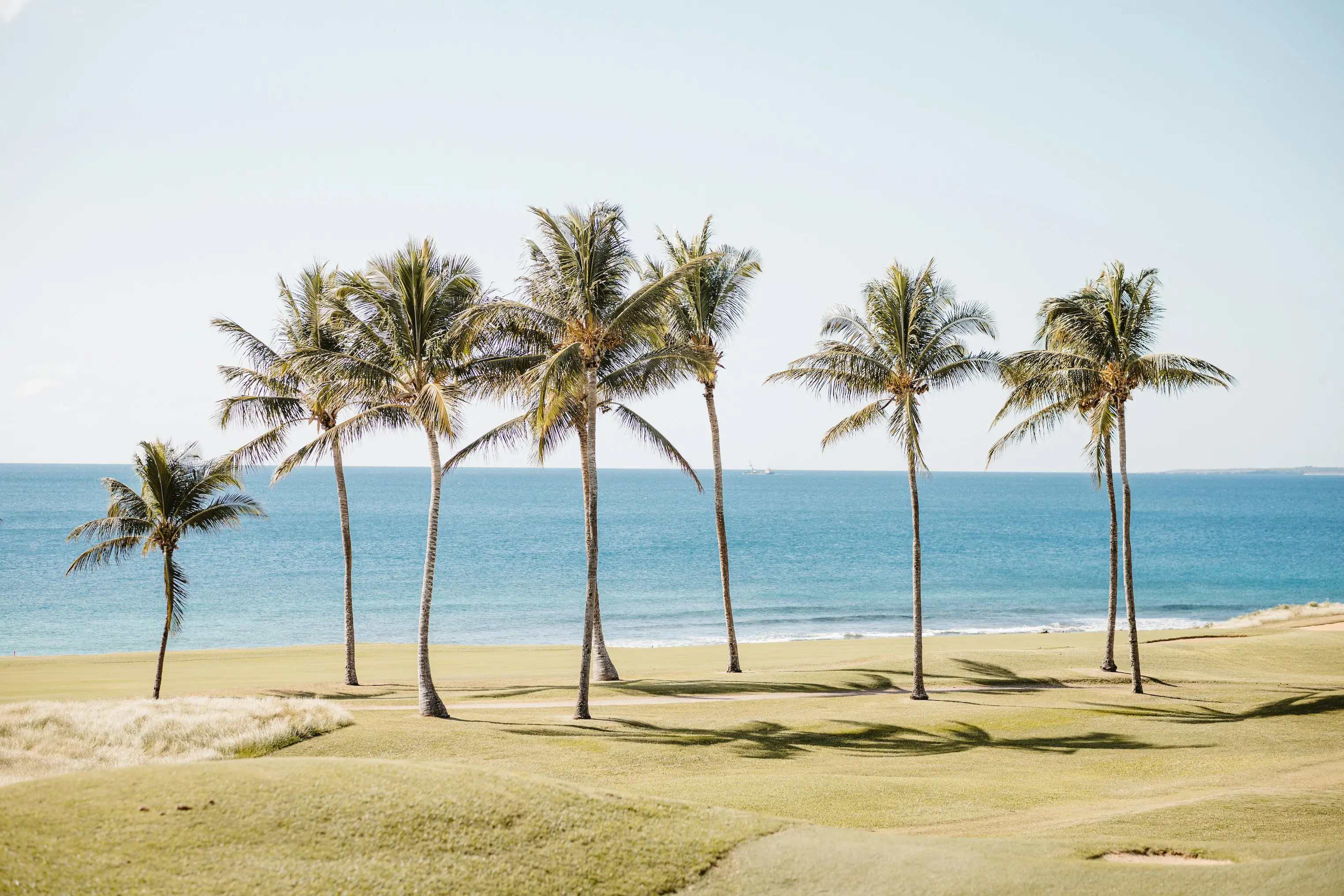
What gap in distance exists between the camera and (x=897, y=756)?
17.6 m

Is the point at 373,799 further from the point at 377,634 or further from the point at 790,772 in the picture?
the point at 377,634

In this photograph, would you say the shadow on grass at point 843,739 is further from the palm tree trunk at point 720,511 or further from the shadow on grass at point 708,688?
the palm tree trunk at point 720,511

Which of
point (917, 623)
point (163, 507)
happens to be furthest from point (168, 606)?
point (917, 623)

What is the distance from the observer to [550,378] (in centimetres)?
1984

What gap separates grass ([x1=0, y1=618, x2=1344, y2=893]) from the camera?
8898mm

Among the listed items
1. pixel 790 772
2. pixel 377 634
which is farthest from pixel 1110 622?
pixel 377 634

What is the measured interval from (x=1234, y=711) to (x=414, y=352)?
21.9 meters

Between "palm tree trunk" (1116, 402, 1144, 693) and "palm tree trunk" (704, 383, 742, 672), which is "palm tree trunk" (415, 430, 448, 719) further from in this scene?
"palm tree trunk" (1116, 402, 1144, 693)

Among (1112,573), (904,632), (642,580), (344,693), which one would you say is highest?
(1112,573)

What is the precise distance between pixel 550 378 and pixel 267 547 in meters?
93.0

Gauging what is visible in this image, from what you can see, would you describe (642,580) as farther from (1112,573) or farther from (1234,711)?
(1234,711)

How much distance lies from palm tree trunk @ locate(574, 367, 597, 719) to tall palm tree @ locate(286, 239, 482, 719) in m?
3.06

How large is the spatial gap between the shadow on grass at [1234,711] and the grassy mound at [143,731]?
18519 mm

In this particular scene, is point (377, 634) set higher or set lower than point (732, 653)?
lower
